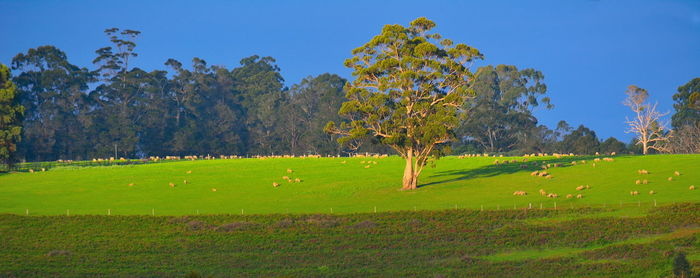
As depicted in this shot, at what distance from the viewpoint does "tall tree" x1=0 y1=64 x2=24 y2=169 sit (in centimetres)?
8812

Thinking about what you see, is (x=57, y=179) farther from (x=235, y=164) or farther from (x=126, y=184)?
(x=235, y=164)

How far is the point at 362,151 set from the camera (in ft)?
461

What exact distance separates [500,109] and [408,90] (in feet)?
241

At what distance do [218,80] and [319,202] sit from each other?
4176 inches

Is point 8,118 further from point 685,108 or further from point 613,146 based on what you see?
point 685,108

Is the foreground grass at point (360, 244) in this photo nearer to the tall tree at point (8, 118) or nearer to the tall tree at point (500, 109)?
the tall tree at point (8, 118)

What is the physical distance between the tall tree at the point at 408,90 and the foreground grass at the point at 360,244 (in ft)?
43.6

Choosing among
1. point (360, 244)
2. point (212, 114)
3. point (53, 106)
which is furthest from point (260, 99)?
point (360, 244)

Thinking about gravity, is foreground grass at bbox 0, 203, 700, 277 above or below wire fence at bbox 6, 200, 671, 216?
below

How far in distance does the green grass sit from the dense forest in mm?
37477

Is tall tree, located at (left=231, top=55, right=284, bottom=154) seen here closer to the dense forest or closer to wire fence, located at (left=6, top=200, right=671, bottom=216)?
the dense forest

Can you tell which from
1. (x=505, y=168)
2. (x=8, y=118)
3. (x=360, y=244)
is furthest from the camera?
(x=8, y=118)

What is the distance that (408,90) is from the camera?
6700 cm

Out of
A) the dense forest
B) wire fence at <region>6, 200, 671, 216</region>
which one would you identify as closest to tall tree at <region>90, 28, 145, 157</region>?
the dense forest
